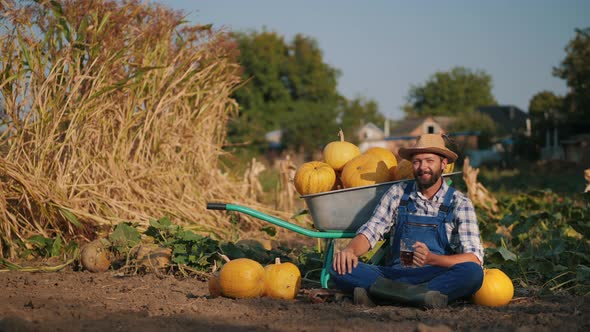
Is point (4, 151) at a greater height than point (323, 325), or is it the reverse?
point (4, 151)

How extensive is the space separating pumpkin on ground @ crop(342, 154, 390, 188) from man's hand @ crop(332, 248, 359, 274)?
0.51m

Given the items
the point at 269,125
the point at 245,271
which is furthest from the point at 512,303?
the point at 269,125

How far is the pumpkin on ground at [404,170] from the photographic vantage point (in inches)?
178

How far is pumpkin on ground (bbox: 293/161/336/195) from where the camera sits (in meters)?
4.58

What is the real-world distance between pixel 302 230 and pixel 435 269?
0.86 meters

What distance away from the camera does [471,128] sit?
50594 mm

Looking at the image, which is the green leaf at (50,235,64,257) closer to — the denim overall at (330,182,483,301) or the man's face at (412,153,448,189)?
the denim overall at (330,182,483,301)

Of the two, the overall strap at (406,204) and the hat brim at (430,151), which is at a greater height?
the hat brim at (430,151)

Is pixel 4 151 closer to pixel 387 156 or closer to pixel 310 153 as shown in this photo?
pixel 387 156

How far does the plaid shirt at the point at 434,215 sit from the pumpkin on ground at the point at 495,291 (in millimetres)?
140

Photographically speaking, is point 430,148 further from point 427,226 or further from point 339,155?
point 339,155

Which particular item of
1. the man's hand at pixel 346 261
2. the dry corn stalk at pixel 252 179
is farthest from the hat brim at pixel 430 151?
the dry corn stalk at pixel 252 179

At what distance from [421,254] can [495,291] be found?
53cm

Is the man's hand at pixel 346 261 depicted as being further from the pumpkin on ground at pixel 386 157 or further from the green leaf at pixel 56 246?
the green leaf at pixel 56 246
